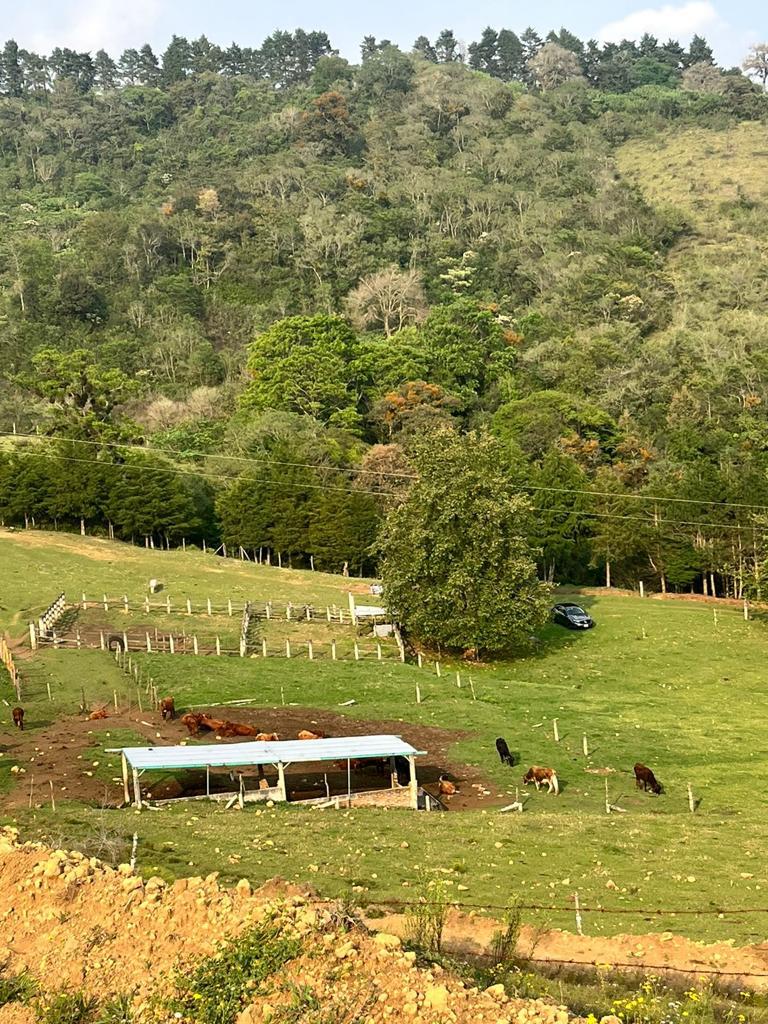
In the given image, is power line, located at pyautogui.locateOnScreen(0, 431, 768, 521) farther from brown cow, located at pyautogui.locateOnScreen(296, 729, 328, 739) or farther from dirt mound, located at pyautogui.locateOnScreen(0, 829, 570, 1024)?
dirt mound, located at pyautogui.locateOnScreen(0, 829, 570, 1024)

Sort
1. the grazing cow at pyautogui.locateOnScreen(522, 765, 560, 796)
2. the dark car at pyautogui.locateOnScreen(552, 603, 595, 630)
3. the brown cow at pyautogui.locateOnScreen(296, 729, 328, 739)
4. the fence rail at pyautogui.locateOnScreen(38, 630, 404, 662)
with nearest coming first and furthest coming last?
the grazing cow at pyautogui.locateOnScreen(522, 765, 560, 796), the brown cow at pyautogui.locateOnScreen(296, 729, 328, 739), the fence rail at pyautogui.locateOnScreen(38, 630, 404, 662), the dark car at pyautogui.locateOnScreen(552, 603, 595, 630)

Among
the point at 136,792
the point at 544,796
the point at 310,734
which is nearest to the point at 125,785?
the point at 136,792

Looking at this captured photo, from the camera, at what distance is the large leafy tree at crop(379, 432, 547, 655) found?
43.5 meters

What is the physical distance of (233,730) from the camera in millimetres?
28562

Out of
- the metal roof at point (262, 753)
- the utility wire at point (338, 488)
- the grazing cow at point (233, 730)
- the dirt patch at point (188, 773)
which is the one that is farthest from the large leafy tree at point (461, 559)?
the utility wire at point (338, 488)

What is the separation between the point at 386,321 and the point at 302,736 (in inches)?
3831

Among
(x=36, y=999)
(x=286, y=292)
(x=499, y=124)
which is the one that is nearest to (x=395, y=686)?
(x=36, y=999)

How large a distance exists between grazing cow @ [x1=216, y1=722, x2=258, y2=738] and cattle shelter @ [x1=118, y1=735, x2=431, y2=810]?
3525mm

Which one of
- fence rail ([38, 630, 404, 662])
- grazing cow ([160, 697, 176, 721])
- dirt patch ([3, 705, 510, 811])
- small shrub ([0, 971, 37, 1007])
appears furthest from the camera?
fence rail ([38, 630, 404, 662])

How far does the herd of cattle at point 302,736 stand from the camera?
1008 inches

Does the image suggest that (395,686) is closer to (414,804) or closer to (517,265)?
(414,804)

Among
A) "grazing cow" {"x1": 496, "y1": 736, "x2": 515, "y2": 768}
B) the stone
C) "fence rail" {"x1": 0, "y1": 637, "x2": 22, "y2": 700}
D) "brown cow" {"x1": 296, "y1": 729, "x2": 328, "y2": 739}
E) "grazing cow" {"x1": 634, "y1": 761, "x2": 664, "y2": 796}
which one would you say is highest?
the stone

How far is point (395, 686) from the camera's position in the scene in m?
36.8

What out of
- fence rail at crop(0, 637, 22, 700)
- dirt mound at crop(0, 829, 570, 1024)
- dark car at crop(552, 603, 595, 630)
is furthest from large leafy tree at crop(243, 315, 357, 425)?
dirt mound at crop(0, 829, 570, 1024)
